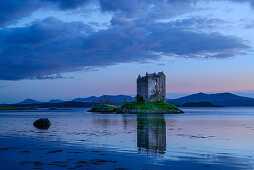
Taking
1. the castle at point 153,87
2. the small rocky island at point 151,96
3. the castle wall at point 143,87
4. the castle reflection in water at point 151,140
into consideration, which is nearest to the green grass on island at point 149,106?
the small rocky island at point 151,96

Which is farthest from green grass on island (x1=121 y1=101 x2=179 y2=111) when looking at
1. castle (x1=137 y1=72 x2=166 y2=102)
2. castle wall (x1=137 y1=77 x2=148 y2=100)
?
castle wall (x1=137 y1=77 x2=148 y2=100)

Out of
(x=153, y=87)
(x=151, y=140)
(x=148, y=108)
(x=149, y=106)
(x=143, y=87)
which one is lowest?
(x=151, y=140)

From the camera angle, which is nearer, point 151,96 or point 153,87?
point 151,96

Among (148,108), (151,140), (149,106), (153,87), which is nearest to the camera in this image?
(151,140)

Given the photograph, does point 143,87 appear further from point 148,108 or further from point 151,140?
point 151,140

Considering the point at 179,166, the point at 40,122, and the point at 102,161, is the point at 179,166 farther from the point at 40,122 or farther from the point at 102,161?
the point at 40,122

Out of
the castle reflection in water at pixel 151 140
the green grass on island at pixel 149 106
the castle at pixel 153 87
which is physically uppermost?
the castle at pixel 153 87

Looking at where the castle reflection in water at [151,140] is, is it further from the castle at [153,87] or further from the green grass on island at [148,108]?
the castle at [153,87]

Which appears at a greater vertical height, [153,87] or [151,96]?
[153,87]

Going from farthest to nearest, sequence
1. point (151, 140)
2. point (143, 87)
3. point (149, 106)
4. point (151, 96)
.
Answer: point (143, 87)
point (151, 96)
point (149, 106)
point (151, 140)

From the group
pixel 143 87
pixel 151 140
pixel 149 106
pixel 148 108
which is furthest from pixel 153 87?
pixel 151 140

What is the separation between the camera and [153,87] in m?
182

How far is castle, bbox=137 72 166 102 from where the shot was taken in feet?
594

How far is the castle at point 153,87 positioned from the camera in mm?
181000
